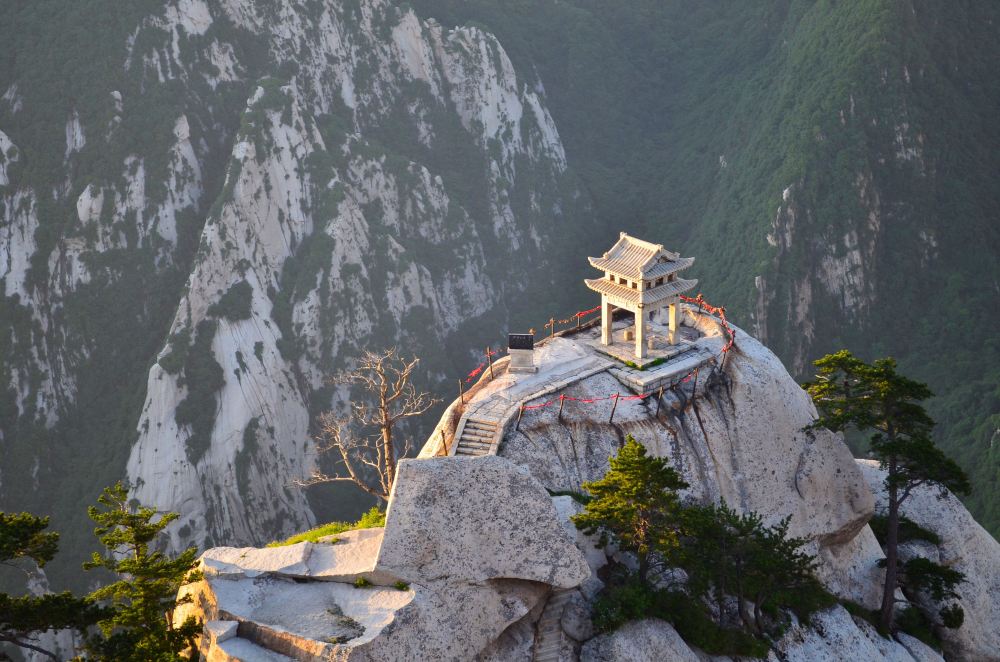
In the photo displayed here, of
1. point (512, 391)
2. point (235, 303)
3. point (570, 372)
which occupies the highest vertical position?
point (235, 303)

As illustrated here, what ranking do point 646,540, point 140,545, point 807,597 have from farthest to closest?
1. point 807,597
2. point 646,540
3. point 140,545

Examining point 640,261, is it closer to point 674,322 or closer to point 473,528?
point 674,322

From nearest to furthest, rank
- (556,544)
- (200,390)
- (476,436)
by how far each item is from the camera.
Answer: (556,544), (476,436), (200,390)

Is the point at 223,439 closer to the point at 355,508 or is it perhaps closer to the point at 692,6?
the point at 355,508

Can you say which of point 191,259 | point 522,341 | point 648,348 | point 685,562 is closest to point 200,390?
point 191,259

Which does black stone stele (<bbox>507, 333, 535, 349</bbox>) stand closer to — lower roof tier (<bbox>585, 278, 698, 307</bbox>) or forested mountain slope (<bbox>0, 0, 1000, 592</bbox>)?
lower roof tier (<bbox>585, 278, 698, 307</bbox>)

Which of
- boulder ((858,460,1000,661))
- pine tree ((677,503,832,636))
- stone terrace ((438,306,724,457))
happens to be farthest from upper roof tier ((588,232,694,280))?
boulder ((858,460,1000,661))

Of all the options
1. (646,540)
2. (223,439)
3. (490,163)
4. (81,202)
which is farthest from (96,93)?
(646,540)
